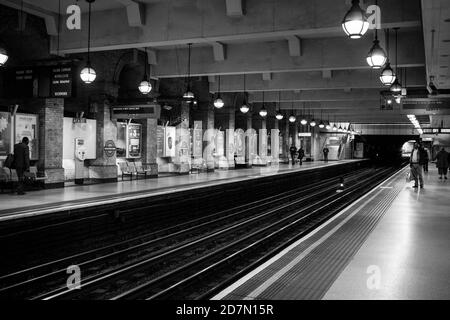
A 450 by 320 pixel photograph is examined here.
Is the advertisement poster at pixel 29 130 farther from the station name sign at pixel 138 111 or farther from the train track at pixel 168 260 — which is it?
the train track at pixel 168 260

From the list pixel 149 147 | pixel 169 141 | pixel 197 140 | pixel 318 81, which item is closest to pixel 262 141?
pixel 197 140

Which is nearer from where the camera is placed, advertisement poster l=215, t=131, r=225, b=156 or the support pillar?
the support pillar

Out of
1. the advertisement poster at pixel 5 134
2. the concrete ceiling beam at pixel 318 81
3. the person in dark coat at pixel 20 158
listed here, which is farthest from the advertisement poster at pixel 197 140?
the person in dark coat at pixel 20 158

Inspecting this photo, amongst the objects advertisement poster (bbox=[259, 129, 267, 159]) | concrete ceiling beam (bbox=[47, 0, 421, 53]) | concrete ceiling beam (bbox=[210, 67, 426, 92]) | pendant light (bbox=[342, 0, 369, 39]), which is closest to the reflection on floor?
pendant light (bbox=[342, 0, 369, 39])

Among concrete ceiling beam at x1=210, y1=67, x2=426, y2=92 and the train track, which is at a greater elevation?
concrete ceiling beam at x1=210, y1=67, x2=426, y2=92

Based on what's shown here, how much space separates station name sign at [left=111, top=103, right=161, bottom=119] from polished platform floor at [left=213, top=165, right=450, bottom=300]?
8095mm

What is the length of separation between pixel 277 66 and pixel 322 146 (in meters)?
32.8

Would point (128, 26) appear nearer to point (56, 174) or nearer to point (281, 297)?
point (56, 174)

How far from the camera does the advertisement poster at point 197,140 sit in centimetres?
2470

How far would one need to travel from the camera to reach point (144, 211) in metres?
11.9

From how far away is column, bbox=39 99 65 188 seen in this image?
48.3 feet

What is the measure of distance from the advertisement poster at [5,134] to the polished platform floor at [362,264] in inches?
373

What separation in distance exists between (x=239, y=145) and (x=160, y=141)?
8740 millimetres

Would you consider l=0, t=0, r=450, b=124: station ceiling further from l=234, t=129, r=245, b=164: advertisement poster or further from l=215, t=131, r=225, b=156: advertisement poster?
l=234, t=129, r=245, b=164: advertisement poster
